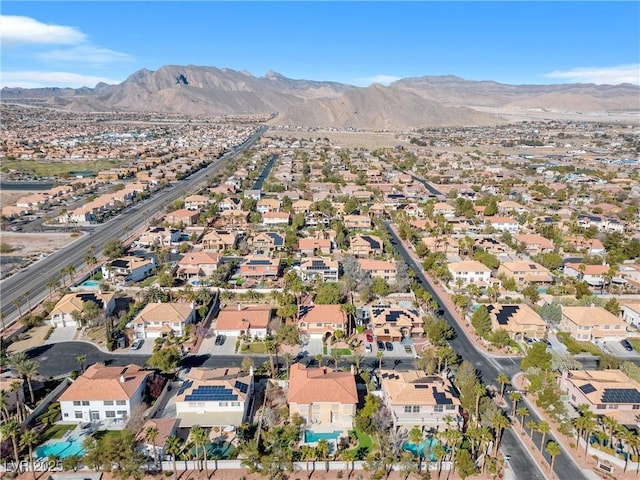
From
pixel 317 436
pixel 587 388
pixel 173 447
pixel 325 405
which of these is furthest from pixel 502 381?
pixel 173 447

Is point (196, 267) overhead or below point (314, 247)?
below

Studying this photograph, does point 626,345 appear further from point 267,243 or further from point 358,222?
point 267,243

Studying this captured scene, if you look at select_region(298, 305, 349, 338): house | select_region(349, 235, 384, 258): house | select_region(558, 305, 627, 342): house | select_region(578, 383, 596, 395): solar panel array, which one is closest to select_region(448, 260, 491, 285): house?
select_region(349, 235, 384, 258): house

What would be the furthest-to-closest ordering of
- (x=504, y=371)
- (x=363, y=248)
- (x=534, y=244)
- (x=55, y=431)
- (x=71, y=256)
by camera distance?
(x=534, y=244), (x=363, y=248), (x=71, y=256), (x=504, y=371), (x=55, y=431)

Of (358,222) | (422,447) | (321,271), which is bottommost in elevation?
(422,447)

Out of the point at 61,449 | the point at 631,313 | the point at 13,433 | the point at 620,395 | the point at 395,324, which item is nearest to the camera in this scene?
the point at 13,433

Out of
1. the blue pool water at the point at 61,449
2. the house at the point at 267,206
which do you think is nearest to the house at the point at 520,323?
the blue pool water at the point at 61,449

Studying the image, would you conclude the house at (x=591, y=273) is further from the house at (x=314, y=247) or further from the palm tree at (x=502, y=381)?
the house at (x=314, y=247)
